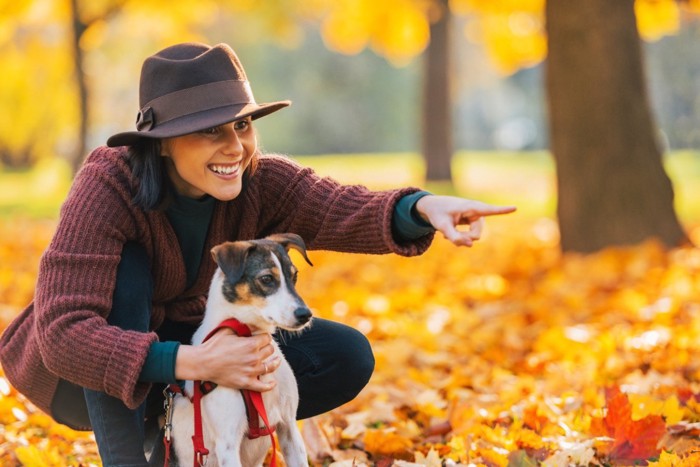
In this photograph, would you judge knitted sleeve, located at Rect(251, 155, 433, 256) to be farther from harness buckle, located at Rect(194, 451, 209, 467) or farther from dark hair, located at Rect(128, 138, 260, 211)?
harness buckle, located at Rect(194, 451, 209, 467)

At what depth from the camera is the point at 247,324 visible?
2.85 m

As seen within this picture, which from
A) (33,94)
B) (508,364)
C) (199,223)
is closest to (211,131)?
(199,223)

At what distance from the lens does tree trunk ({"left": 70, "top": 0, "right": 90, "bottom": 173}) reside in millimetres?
14930

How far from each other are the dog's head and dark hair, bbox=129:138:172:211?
0.33 meters

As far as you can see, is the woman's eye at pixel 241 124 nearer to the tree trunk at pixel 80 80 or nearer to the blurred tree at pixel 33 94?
the tree trunk at pixel 80 80

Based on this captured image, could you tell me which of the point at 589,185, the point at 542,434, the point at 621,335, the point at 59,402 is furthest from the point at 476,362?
the point at 589,185

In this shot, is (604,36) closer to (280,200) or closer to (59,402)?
(280,200)

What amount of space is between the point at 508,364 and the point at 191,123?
2.66 m

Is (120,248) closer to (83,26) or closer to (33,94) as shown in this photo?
(83,26)

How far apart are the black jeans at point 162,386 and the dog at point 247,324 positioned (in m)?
0.16

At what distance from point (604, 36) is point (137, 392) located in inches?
247

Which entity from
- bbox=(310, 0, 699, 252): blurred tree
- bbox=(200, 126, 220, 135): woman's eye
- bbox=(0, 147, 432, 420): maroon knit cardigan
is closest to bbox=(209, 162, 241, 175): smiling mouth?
bbox=(200, 126, 220, 135): woman's eye

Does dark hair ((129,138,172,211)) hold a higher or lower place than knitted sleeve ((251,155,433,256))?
higher

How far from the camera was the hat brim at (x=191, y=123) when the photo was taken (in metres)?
2.84
